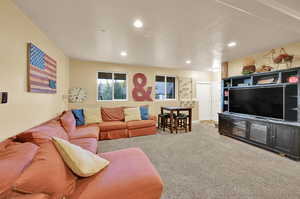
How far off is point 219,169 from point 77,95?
435 cm

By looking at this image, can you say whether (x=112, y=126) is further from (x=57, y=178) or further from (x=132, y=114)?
(x=57, y=178)

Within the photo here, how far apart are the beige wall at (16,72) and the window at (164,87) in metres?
3.92

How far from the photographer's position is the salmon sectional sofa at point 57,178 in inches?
33.0

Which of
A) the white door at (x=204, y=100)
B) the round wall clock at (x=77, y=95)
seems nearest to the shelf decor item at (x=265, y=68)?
the white door at (x=204, y=100)

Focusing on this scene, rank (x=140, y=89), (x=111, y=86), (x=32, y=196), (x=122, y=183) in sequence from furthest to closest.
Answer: (x=140, y=89) < (x=111, y=86) < (x=122, y=183) < (x=32, y=196)

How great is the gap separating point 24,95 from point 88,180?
164 centimetres

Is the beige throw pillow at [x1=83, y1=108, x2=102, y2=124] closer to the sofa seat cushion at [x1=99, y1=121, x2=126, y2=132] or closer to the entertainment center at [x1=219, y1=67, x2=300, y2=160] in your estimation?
the sofa seat cushion at [x1=99, y1=121, x2=126, y2=132]

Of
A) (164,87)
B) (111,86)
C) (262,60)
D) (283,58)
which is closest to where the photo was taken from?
(283,58)

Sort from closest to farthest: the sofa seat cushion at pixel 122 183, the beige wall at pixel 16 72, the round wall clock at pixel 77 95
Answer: the sofa seat cushion at pixel 122 183
the beige wall at pixel 16 72
the round wall clock at pixel 77 95

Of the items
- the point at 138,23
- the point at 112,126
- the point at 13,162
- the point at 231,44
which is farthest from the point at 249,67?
the point at 13,162

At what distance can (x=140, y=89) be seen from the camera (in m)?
5.11

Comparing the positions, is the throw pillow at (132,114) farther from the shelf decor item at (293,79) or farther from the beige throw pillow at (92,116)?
the shelf decor item at (293,79)

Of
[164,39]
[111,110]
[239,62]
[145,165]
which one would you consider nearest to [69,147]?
[145,165]

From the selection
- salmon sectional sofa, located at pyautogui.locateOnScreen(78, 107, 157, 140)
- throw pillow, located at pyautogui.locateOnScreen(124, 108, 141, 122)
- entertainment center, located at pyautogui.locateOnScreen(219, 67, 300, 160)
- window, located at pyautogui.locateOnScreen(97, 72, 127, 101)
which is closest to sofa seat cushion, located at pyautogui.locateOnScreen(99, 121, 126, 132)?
salmon sectional sofa, located at pyautogui.locateOnScreen(78, 107, 157, 140)
